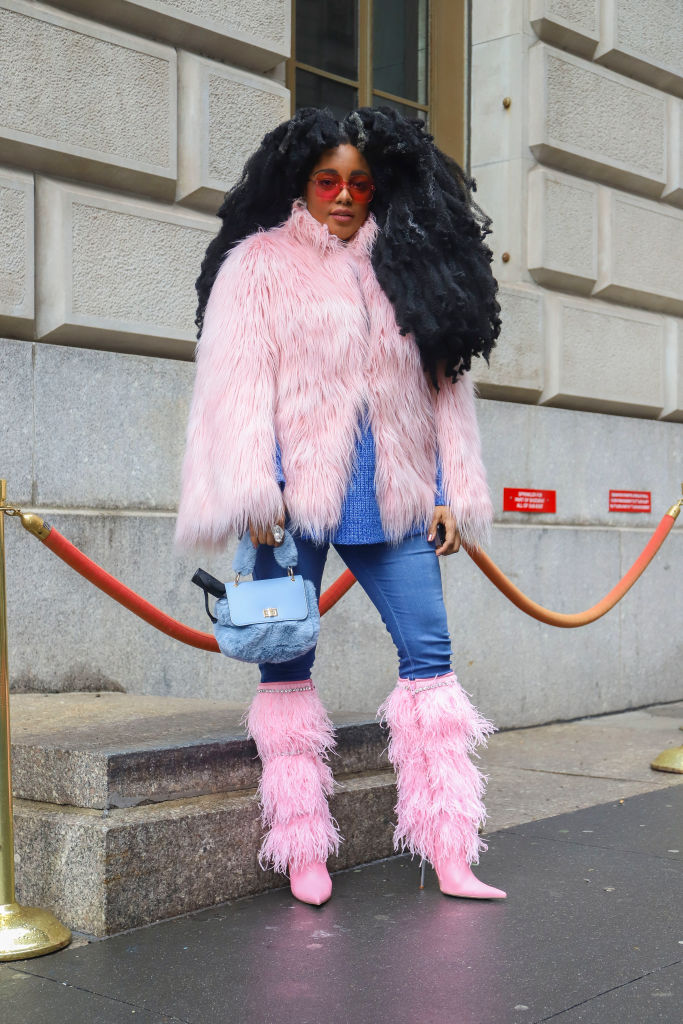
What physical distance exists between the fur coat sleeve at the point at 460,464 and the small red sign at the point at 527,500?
3190 mm

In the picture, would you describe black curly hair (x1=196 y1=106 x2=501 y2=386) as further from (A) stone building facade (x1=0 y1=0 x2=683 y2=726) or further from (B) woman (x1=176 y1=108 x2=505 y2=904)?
(A) stone building facade (x1=0 y1=0 x2=683 y2=726)

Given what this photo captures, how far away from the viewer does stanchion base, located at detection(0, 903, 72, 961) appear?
2775 mm

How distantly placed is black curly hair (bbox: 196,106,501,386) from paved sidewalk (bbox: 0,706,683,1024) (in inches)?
56.9

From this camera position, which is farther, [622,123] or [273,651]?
[622,123]

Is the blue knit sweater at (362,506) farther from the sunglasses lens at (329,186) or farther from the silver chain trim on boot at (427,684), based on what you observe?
the sunglasses lens at (329,186)

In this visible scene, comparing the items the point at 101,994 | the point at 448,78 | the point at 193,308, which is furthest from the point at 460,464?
the point at 448,78

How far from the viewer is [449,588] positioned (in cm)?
616

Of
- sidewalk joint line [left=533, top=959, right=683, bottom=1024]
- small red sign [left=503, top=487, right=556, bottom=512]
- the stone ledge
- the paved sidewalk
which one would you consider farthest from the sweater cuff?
small red sign [left=503, top=487, right=556, bottom=512]

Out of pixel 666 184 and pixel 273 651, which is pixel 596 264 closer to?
pixel 666 184

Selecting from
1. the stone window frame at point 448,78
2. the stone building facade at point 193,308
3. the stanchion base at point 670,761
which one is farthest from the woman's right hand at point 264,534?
the stone window frame at point 448,78

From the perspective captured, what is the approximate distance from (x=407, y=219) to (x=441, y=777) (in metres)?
1.50

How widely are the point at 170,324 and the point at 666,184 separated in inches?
157

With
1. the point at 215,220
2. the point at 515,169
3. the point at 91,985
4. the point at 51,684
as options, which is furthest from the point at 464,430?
the point at 515,169

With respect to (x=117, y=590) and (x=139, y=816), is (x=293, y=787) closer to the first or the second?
(x=139, y=816)
